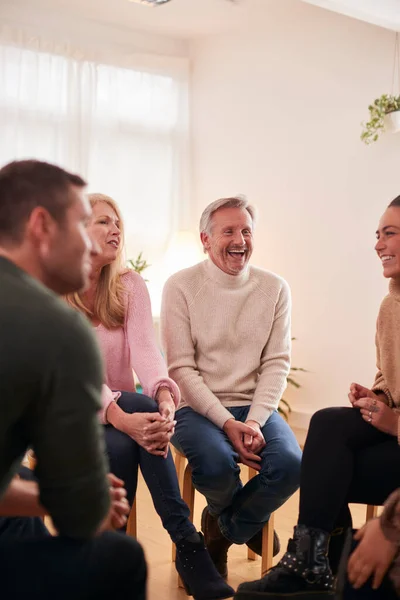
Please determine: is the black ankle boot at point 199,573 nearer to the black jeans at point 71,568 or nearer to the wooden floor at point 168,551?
the wooden floor at point 168,551

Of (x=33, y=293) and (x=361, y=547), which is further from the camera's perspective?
(x=361, y=547)

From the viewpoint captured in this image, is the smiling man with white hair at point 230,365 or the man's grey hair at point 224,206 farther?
the man's grey hair at point 224,206

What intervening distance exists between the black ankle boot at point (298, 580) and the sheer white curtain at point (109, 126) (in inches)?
139

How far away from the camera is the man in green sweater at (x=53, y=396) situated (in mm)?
1079

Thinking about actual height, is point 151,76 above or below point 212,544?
above

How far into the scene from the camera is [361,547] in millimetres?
1607

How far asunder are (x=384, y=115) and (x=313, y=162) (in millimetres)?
758

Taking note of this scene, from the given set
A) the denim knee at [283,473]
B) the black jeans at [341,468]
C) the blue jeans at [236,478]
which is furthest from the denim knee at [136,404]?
the black jeans at [341,468]

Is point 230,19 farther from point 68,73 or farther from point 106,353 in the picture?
point 106,353

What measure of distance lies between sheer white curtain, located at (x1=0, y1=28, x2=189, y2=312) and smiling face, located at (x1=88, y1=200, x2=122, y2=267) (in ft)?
8.01

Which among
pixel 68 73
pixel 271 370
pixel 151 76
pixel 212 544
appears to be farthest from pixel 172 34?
pixel 212 544

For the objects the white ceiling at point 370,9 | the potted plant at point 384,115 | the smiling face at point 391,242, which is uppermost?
the white ceiling at point 370,9

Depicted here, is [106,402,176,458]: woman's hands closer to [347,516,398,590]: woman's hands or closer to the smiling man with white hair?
the smiling man with white hair

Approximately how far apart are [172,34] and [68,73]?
946 millimetres
